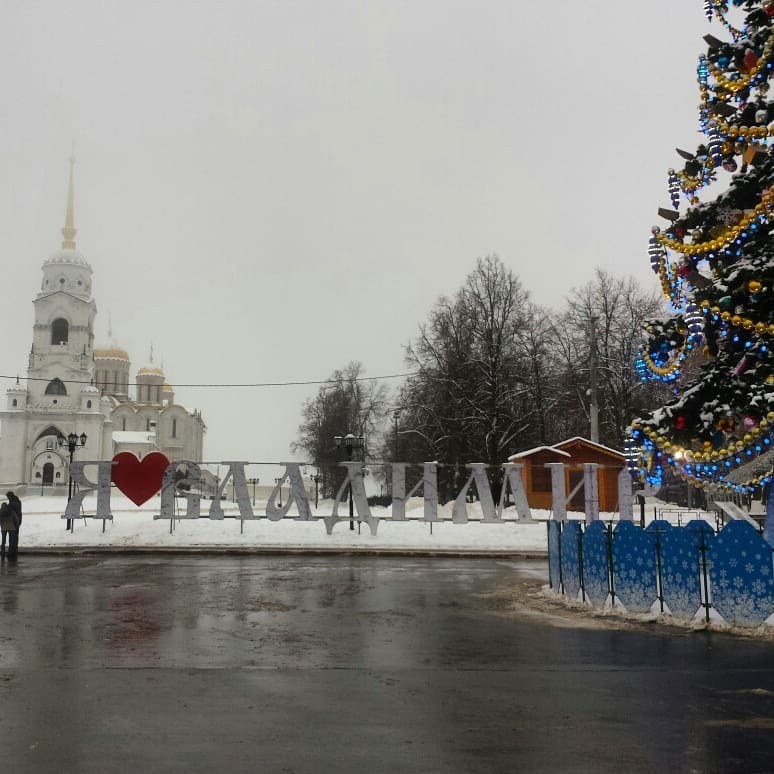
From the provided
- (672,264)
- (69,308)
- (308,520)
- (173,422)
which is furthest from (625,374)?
(173,422)

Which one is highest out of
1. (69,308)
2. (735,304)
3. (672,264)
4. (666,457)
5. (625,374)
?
(69,308)

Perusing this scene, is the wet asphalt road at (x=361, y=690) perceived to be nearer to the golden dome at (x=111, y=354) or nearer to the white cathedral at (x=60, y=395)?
the white cathedral at (x=60, y=395)

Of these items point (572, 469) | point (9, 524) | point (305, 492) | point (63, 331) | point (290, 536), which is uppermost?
point (63, 331)

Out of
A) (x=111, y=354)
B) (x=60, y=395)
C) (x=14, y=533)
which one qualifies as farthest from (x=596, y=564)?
(x=111, y=354)

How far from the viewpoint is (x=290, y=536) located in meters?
26.4

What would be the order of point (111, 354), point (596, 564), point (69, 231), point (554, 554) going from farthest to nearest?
point (111, 354) → point (69, 231) → point (554, 554) → point (596, 564)

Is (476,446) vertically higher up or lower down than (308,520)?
higher up

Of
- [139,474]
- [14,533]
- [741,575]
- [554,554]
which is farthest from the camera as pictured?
[139,474]

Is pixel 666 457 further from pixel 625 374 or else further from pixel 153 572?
pixel 625 374

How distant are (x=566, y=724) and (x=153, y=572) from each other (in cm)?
1379

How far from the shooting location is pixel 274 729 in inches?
228

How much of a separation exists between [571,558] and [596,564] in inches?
30.1

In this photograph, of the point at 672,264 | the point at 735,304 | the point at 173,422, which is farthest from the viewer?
the point at 173,422

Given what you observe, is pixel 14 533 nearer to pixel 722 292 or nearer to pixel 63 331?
pixel 722 292
